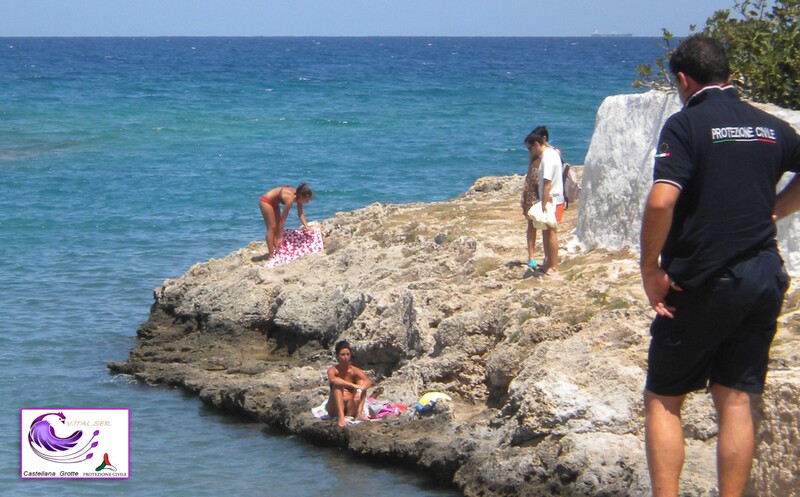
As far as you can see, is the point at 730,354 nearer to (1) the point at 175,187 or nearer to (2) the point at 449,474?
(2) the point at 449,474

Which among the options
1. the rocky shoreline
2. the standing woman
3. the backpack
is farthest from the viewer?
the backpack

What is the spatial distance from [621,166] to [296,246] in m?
4.53

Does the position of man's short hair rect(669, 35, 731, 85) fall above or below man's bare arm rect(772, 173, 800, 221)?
above

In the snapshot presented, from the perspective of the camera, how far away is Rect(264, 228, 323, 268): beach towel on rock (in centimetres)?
1283

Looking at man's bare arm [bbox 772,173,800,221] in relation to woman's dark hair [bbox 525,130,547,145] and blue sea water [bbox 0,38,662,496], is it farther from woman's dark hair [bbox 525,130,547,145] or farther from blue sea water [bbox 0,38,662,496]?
woman's dark hair [bbox 525,130,547,145]

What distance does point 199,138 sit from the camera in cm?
3328

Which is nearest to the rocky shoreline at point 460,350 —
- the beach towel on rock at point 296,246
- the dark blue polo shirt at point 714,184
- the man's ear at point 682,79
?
the beach towel on rock at point 296,246

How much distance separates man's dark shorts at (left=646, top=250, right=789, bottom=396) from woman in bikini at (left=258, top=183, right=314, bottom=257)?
863cm

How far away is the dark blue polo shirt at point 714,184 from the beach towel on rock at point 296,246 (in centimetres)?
867

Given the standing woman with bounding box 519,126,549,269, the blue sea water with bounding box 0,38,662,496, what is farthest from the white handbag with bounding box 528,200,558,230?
the blue sea water with bounding box 0,38,662,496

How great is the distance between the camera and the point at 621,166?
9.84 meters

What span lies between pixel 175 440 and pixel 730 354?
20.3 ft

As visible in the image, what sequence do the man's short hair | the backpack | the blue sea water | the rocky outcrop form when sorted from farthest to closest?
the backpack < the rocky outcrop < the blue sea water < the man's short hair

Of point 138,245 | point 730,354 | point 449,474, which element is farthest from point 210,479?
point 138,245
